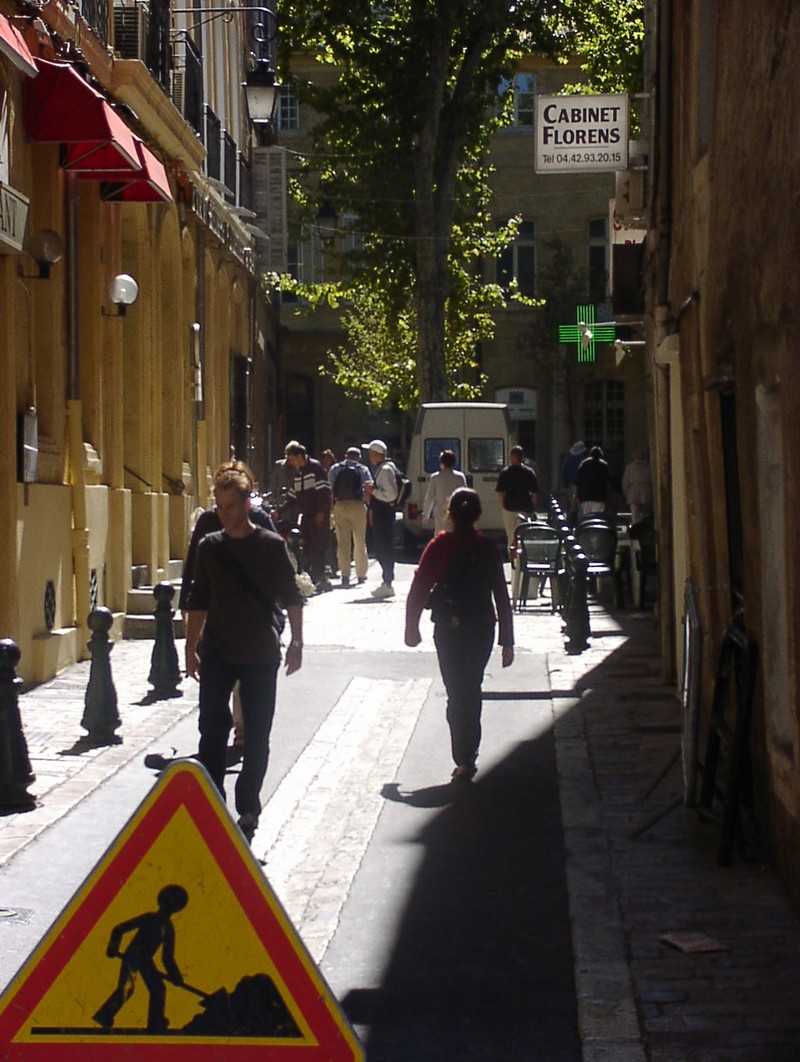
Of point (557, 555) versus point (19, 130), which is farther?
point (557, 555)

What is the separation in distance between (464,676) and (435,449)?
923 inches

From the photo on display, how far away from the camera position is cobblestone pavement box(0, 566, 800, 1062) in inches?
226

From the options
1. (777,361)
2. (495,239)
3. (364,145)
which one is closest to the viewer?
(777,361)

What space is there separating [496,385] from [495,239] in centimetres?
1050

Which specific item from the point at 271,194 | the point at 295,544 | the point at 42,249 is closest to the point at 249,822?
the point at 42,249

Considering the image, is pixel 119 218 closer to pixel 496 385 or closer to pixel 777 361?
pixel 777 361

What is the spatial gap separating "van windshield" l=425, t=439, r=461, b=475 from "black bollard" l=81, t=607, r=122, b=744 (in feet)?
72.9

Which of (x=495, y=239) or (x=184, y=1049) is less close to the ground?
(x=495, y=239)

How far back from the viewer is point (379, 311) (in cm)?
4541

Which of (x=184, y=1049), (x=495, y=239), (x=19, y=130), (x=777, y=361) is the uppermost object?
(x=495, y=239)

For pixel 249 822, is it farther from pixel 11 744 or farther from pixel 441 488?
pixel 441 488

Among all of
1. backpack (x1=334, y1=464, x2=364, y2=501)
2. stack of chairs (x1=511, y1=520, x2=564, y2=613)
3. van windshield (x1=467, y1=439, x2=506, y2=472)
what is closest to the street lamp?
backpack (x1=334, y1=464, x2=364, y2=501)

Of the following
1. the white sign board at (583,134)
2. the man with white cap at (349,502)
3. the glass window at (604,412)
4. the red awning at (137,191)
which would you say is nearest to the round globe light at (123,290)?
the red awning at (137,191)

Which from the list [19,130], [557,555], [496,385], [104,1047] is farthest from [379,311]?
[104,1047]
